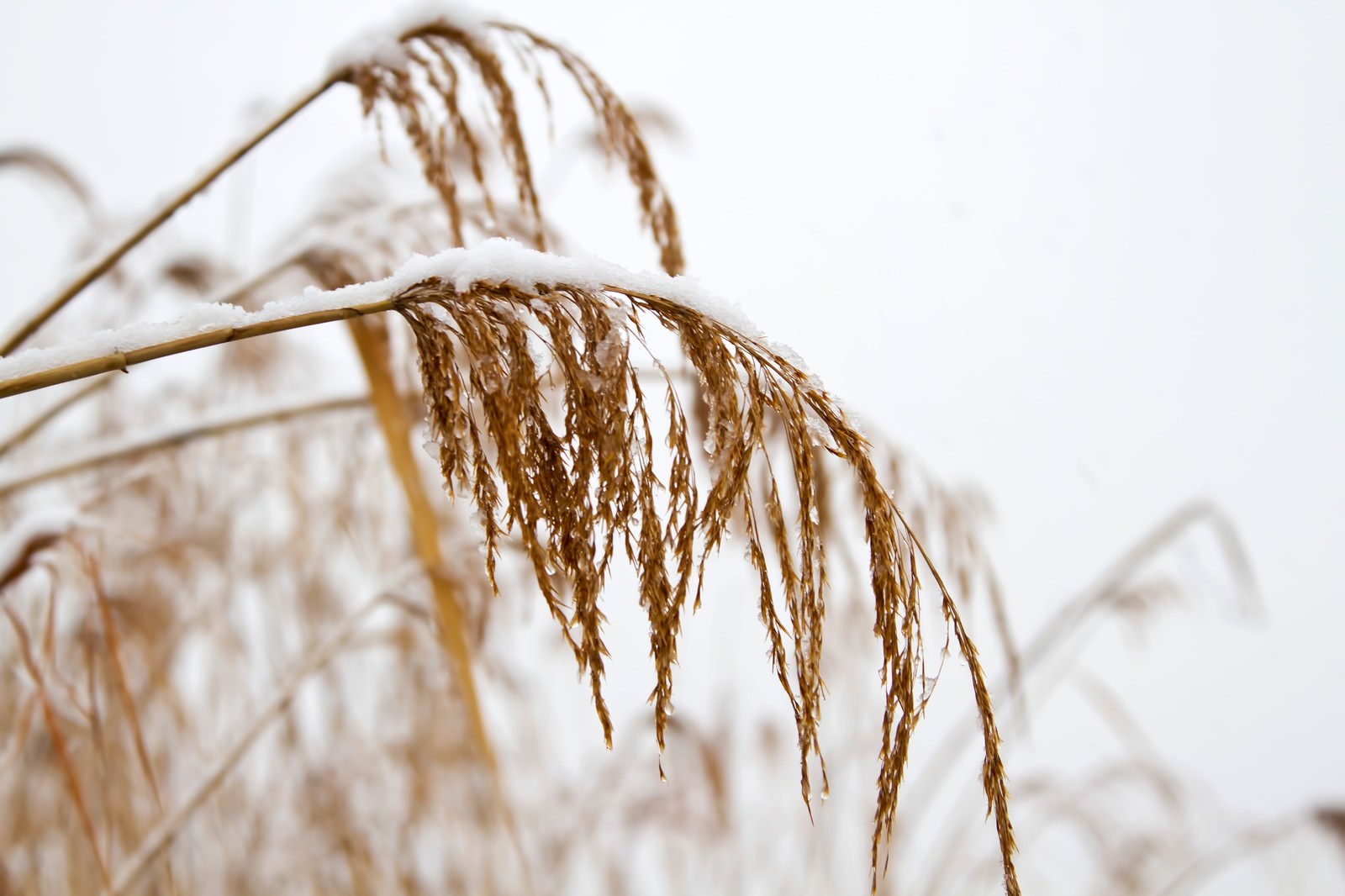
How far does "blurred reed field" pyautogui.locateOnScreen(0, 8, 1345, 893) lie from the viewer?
1.32ft

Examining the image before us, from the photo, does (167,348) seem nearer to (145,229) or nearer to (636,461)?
(636,461)

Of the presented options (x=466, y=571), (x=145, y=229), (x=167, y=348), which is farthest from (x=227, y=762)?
(x=167, y=348)

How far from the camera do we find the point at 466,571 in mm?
1192

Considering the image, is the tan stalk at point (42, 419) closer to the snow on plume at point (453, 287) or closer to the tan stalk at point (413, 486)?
the tan stalk at point (413, 486)

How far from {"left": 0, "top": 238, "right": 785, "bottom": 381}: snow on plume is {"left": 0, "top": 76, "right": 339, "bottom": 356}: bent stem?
0.99ft

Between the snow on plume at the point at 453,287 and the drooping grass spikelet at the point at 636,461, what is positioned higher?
the snow on plume at the point at 453,287

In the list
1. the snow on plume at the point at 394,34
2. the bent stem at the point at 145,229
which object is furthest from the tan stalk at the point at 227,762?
the snow on plume at the point at 394,34

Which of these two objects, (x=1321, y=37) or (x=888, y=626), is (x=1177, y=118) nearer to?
(x=1321, y=37)

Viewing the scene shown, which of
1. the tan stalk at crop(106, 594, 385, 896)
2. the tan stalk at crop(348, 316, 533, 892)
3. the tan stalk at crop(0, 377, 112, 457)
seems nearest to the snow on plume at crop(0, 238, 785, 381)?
the tan stalk at crop(348, 316, 533, 892)

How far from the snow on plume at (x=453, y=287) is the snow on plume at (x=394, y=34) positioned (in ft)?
1.30

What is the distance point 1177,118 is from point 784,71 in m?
4.31

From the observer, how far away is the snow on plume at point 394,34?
736 millimetres

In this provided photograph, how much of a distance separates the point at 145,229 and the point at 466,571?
2.02 feet

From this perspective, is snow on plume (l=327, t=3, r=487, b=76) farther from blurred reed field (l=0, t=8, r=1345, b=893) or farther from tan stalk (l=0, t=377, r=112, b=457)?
tan stalk (l=0, t=377, r=112, b=457)
